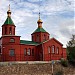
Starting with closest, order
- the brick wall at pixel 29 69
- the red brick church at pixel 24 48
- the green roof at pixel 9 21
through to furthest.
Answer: the brick wall at pixel 29 69 < the red brick church at pixel 24 48 < the green roof at pixel 9 21

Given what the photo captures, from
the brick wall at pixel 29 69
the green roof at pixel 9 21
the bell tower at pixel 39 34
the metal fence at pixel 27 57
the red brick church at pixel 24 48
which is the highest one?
the green roof at pixel 9 21

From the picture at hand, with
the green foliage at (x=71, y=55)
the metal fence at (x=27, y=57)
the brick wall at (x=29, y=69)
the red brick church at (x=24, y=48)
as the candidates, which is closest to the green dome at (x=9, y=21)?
the red brick church at (x=24, y=48)

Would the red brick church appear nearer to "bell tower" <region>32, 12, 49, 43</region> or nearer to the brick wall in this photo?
"bell tower" <region>32, 12, 49, 43</region>

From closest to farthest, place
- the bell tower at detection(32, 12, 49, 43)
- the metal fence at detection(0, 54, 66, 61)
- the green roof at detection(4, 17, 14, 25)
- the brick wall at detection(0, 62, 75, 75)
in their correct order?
the brick wall at detection(0, 62, 75, 75), the metal fence at detection(0, 54, 66, 61), the green roof at detection(4, 17, 14, 25), the bell tower at detection(32, 12, 49, 43)

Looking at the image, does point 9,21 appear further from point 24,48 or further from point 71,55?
point 71,55

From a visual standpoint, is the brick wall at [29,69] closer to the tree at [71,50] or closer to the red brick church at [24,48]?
the tree at [71,50]

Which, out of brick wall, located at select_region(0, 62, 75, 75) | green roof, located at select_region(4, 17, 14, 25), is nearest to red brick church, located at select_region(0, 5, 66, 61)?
green roof, located at select_region(4, 17, 14, 25)

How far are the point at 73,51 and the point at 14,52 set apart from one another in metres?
11.0

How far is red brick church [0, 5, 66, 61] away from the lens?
44.4m

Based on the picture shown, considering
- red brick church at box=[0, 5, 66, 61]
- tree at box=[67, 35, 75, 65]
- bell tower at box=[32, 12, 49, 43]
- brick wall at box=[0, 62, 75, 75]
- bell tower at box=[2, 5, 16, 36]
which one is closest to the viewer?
brick wall at box=[0, 62, 75, 75]

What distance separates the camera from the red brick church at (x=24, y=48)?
44.4 m

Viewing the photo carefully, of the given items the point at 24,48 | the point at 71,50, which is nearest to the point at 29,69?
the point at 24,48

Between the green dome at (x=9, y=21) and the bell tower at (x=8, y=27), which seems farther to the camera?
the green dome at (x=9, y=21)

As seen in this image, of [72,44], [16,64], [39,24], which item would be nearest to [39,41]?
[39,24]
